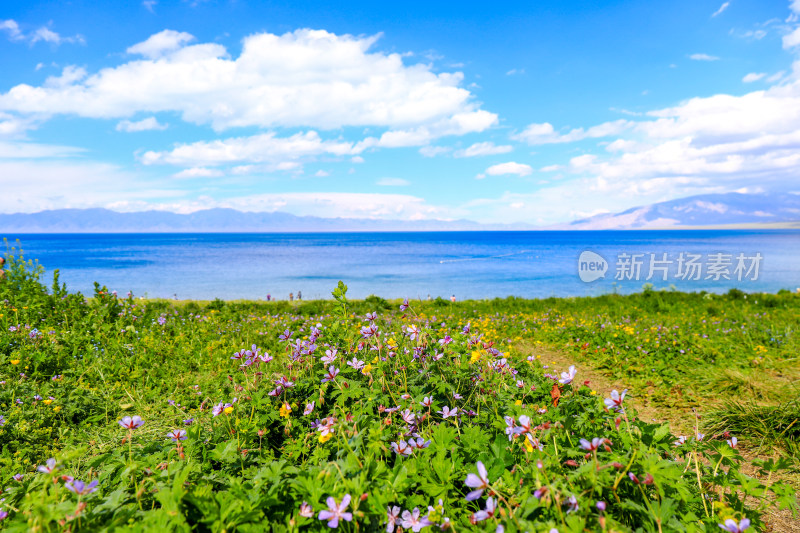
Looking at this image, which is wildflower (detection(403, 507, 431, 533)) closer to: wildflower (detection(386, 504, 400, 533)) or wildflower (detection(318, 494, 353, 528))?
wildflower (detection(386, 504, 400, 533))

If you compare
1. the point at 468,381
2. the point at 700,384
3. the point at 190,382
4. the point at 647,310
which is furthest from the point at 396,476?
the point at 647,310

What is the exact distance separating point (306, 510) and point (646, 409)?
5.32 metres

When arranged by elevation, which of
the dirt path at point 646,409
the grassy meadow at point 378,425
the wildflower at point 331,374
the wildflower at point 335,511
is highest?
the wildflower at point 331,374

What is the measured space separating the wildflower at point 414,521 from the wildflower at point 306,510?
1.25 feet

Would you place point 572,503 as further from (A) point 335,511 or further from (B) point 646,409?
(B) point 646,409

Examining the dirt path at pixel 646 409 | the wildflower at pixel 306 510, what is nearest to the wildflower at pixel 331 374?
the wildflower at pixel 306 510

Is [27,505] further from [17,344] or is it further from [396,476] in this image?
[17,344]

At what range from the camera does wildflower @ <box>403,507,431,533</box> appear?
1.58 meters

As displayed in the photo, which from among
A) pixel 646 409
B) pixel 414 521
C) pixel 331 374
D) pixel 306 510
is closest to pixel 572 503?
pixel 414 521

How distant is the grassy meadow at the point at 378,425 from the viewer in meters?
1.65

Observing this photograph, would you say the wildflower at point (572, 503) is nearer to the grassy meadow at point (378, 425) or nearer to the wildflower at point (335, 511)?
the grassy meadow at point (378, 425)

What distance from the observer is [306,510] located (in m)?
1.61

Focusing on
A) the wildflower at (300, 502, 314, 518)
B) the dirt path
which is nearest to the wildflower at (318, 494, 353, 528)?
the wildflower at (300, 502, 314, 518)

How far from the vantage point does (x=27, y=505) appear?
5.77 ft
